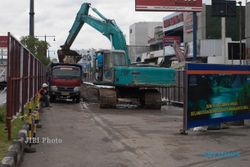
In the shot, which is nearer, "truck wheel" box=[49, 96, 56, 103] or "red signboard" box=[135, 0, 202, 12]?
"red signboard" box=[135, 0, 202, 12]

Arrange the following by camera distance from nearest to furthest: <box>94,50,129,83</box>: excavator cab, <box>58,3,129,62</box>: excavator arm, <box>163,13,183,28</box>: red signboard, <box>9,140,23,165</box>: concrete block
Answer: <box>9,140,23,165</box>: concrete block < <box>94,50,129,83</box>: excavator cab < <box>58,3,129,62</box>: excavator arm < <box>163,13,183,28</box>: red signboard

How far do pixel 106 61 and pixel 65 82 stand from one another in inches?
171

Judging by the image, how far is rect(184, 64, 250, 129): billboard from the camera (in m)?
15.1

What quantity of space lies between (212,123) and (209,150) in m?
3.86

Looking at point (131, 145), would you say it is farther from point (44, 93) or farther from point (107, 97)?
point (107, 97)

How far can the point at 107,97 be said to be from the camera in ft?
86.9

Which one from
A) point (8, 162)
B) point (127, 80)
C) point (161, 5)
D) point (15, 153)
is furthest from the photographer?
point (161, 5)

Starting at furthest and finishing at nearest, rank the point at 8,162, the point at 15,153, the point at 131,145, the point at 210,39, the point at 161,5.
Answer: the point at 210,39, the point at 161,5, the point at 131,145, the point at 15,153, the point at 8,162

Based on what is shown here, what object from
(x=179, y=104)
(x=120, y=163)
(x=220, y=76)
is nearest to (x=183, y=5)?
(x=179, y=104)

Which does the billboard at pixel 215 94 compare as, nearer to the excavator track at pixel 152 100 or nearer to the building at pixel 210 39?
the excavator track at pixel 152 100

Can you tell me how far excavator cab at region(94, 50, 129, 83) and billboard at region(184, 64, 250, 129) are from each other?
11364 mm

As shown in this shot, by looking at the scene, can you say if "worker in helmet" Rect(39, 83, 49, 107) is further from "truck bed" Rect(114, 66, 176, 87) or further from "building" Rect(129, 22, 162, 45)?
"building" Rect(129, 22, 162, 45)

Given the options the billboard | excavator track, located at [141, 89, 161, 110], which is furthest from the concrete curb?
excavator track, located at [141, 89, 161, 110]

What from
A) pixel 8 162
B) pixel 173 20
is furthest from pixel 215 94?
pixel 173 20
